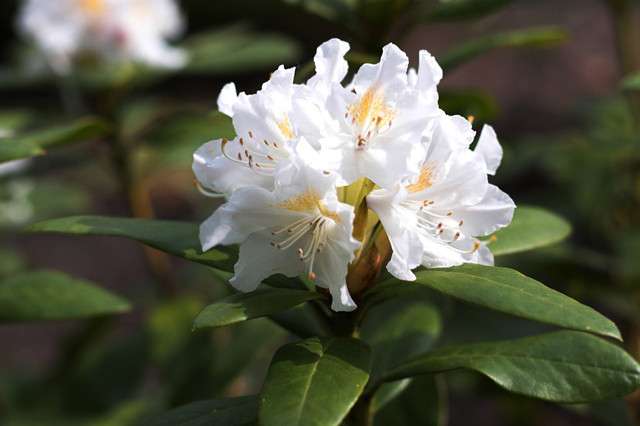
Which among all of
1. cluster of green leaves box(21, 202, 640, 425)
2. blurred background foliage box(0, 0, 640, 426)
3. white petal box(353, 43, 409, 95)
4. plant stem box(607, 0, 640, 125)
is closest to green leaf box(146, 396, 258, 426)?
cluster of green leaves box(21, 202, 640, 425)

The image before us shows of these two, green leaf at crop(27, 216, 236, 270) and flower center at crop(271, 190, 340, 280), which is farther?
green leaf at crop(27, 216, 236, 270)

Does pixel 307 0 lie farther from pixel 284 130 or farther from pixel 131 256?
pixel 131 256

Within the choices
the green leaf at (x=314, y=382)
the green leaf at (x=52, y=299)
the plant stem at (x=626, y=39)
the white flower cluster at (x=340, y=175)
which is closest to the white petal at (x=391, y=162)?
the white flower cluster at (x=340, y=175)

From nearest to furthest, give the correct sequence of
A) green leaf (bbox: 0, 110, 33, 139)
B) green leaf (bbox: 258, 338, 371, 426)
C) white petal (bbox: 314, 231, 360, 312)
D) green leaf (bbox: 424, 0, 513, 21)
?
green leaf (bbox: 258, 338, 371, 426) → white petal (bbox: 314, 231, 360, 312) → green leaf (bbox: 424, 0, 513, 21) → green leaf (bbox: 0, 110, 33, 139)

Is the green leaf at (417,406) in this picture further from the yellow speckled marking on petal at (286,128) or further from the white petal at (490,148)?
the yellow speckled marking on petal at (286,128)

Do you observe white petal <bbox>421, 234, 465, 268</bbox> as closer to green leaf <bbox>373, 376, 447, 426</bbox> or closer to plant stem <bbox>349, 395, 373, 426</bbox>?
plant stem <bbox>349, 395, 373, 426</bbox>

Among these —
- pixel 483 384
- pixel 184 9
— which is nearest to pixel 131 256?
pixel 184 9
